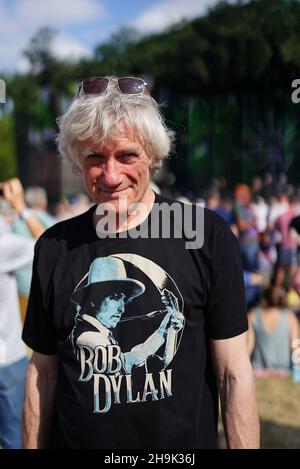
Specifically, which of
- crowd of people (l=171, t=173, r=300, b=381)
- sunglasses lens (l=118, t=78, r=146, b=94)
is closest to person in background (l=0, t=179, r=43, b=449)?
crowd of people (l=171, t=173, r=300, b=381)

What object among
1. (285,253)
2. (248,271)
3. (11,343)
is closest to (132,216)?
(11,343)

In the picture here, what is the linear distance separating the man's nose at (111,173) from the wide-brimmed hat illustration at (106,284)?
0.68ft

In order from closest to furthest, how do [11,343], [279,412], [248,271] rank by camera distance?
1. [11,343]
2. [279,412]
3. [248,271]

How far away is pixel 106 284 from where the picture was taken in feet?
5.25

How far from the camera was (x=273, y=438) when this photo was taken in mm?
4219

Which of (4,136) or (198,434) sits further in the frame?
(4,136)

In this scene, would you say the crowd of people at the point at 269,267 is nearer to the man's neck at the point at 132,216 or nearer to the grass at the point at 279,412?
the grass at the point at 279,412

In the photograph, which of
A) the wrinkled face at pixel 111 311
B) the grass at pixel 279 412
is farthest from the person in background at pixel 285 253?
the wrinkled face at pixel 111 311

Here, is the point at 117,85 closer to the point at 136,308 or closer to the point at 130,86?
the point at 130,86

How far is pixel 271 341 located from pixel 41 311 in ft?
14.5

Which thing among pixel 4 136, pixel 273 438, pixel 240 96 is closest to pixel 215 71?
pixel 240 96

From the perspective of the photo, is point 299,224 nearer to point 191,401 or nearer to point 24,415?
point 191,401

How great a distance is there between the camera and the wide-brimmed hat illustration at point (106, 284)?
159 cm
